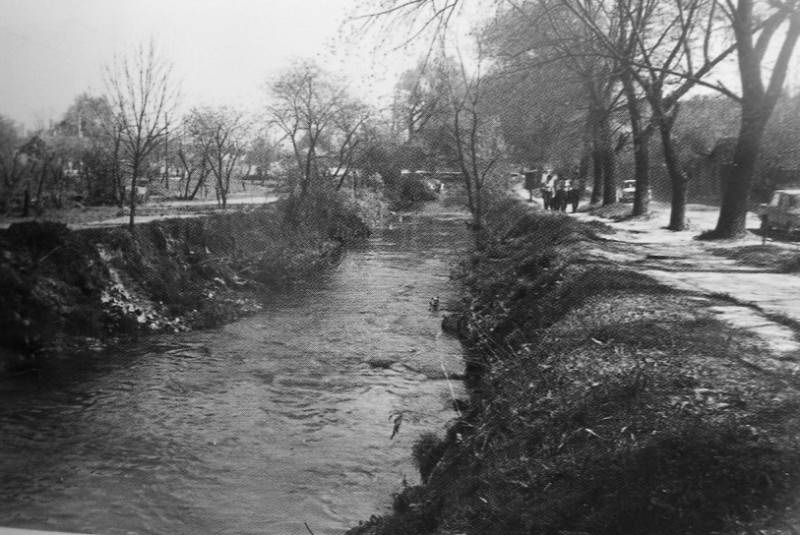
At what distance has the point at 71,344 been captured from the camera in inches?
506

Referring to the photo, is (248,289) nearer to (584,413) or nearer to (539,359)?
(539,359)

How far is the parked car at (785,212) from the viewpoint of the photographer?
55.1 feet

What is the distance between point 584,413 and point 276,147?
42572 mm

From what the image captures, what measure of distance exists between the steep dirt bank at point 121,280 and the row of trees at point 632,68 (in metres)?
9.22

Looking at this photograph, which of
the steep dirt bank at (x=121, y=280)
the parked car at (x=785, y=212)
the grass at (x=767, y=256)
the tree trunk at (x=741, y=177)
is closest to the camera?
the grass at (x=767, y=256)

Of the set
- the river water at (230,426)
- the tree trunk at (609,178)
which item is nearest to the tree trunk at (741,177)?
the river water at (230,426)

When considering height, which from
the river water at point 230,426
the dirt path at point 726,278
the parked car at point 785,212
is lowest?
the river water at point 230,426

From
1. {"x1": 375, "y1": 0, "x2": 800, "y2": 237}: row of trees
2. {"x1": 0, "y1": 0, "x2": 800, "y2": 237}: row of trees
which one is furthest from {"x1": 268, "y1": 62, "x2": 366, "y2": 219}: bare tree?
{"x1": 375, "y1": 0, "x2": 800, "y2": 237}: row of trees

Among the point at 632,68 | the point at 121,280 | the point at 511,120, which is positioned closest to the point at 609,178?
the point at 511,120

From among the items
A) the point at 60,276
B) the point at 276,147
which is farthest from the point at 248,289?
the point at 276,147

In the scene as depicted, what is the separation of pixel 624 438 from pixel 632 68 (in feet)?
36.1

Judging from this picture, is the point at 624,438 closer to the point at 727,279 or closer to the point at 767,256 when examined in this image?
the point at 727,279

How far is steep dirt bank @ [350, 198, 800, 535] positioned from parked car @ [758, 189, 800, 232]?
35.7 ft

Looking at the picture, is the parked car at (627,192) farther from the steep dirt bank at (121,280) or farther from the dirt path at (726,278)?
the steep dirt bank at (121,280)
